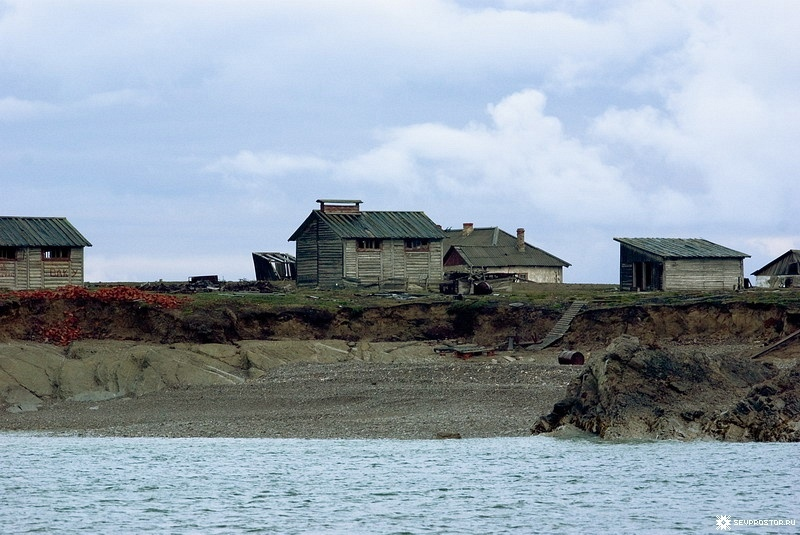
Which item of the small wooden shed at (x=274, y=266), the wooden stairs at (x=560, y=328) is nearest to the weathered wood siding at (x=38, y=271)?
the small wooden shed at (x=274, y=266)

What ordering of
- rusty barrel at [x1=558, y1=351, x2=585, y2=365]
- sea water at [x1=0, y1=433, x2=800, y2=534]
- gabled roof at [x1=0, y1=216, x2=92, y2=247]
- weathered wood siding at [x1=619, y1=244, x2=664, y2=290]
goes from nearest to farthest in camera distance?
1. sea water at [x1=0, y1=433, x2=800, y2=534]
2. rusty barrel at [x1=558, y1=351, x2=585, y2=365]
3. gabled roof at [x1=0, y1=216, x2=92, y2=247]
4. weathered wood siding at [x1=619, y1=244, x2=664, y2=290]

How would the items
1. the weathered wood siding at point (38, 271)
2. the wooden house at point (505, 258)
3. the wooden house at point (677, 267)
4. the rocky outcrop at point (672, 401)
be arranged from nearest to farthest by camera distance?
the rocky outcrop at point (672, 401) → the weathered wood siding at point (38, 271) → the wooden house at point (677, 267) → the wooden house at point (505, 258)

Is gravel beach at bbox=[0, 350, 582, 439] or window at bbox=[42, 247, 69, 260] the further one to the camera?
window at bbox=[42, 247, 69, 260]

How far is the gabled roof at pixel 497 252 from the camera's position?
83.7m

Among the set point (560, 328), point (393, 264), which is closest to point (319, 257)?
point (393, 264)

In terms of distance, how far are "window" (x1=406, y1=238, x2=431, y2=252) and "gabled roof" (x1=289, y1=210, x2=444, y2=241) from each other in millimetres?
341

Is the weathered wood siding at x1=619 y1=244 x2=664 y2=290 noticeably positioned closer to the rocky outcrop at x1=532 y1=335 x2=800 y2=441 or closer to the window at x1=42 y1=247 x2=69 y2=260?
the window at x1=42 y1=247 x2=69 y2=260

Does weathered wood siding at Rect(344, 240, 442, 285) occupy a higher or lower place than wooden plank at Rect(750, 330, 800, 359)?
higher

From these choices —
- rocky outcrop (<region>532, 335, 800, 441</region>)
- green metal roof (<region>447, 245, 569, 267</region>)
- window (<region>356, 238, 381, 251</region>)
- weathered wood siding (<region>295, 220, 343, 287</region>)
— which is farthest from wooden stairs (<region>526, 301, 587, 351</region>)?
green metal roof (<region>447, 245, 569, 267</region>)

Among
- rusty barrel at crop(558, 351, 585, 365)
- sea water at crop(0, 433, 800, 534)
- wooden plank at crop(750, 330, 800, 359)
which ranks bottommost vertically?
sea water at crop(0, 433, 800, 534)

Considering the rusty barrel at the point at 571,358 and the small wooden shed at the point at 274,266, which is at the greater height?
the small wooden shed at the point at 274,266

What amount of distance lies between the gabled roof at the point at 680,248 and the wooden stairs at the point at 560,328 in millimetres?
13666

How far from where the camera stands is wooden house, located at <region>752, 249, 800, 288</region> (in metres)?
71.4

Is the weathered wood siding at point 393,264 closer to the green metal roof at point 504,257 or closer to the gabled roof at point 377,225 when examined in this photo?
the gabled roof at point 377,225
